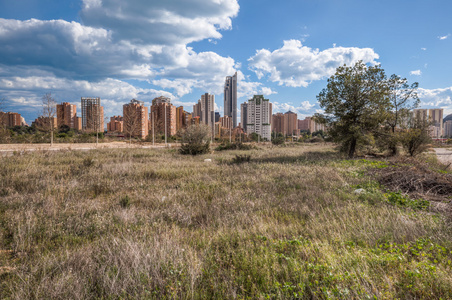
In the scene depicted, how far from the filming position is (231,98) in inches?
6088

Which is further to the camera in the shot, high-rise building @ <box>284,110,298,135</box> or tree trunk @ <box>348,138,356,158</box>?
high-rise building @ <box>284,110,298,135</box>

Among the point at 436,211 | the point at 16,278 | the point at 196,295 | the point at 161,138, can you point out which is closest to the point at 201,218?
the point at 196,295

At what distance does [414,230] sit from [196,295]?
12.1 feet

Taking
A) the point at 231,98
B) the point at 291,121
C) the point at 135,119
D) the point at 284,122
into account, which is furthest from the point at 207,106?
the point at 135,119

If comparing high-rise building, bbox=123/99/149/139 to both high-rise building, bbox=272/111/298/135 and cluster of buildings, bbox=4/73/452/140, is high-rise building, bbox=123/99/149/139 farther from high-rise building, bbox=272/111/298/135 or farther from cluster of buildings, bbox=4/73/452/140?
high-rise building, bbox=272/111/298/135

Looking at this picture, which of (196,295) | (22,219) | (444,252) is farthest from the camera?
(22,219)

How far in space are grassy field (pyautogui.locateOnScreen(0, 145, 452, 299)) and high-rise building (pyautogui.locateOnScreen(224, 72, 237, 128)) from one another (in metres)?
147

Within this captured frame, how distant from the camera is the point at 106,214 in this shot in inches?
186

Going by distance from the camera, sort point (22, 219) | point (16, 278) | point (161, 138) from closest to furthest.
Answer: point (16, 278) → point (22, 219) → point (161, 138)

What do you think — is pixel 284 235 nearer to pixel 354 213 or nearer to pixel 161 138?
pixel 354 213

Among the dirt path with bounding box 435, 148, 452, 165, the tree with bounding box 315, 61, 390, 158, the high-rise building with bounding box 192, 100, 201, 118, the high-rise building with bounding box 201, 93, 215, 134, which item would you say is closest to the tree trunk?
the tree with bounding box 315, 61, 390, 158


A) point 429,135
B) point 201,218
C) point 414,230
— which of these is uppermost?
point 429,135

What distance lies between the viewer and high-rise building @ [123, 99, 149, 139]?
40.4m

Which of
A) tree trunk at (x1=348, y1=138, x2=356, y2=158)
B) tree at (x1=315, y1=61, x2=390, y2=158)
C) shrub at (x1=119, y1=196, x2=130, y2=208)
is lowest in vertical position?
shrub at (x1=119, y1=196, x2=130, y2=208)
